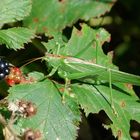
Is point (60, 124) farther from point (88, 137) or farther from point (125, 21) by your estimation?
point (125, 21)

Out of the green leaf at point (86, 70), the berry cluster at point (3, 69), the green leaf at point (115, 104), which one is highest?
the berry cluster at point (3, 69)

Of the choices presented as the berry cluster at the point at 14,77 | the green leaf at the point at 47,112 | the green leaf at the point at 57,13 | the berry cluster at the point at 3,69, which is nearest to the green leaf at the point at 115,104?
the green leaf at the point at 47,112

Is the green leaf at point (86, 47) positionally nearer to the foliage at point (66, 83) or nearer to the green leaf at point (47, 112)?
the foliage at point (66, 83)

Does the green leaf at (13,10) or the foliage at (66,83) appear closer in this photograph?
the foliage at (66,83)

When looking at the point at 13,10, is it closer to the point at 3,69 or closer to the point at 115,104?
the point at 3,69

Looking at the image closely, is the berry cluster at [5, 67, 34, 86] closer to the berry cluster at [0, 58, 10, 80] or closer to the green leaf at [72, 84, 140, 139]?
the berry cluster at [0, 58, 10, 80]

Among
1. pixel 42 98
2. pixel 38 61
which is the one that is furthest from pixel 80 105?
pixel 38 61
